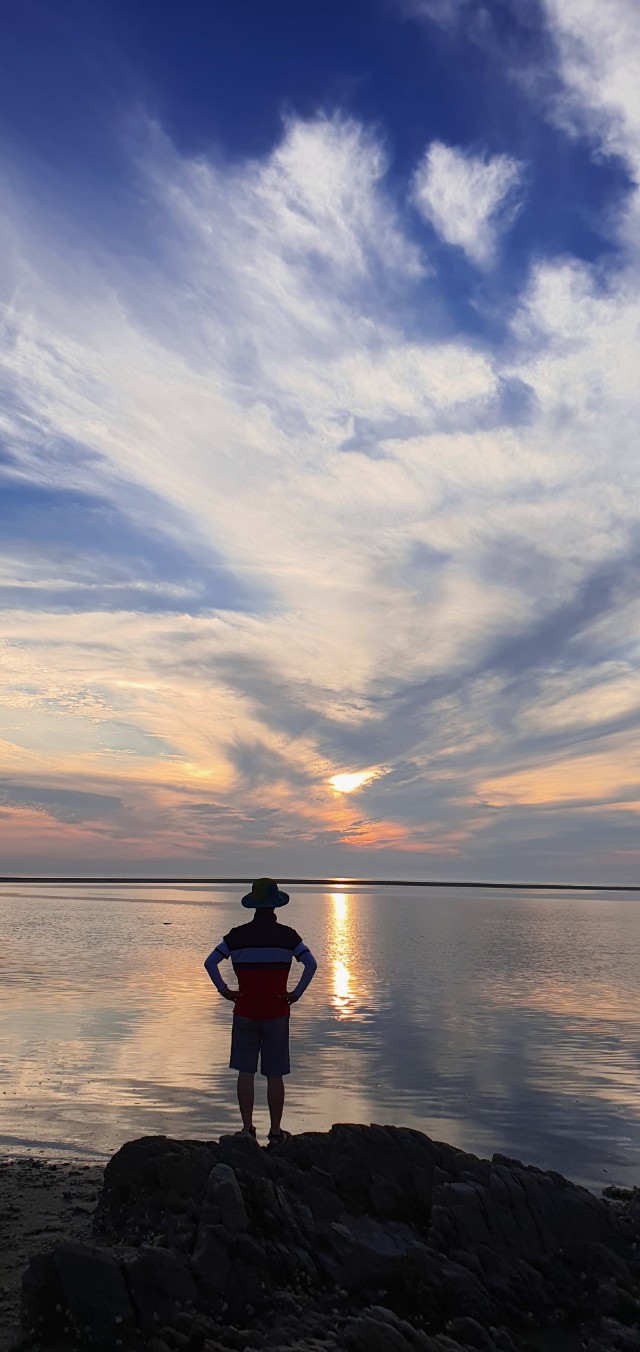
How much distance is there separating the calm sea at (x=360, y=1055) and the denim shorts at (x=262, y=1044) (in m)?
2.72

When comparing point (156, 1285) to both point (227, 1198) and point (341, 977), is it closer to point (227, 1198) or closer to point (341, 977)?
point (227, 1198)

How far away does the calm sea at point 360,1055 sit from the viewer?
1406 cm

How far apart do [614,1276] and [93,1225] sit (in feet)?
16.4

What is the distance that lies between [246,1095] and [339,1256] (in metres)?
3.31

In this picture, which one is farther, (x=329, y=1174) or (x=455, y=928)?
(x=455, y=928)

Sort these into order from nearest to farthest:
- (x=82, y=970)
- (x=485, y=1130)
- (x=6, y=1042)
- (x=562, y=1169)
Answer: (x=562, y=1169), (x=485, y=1130), (x=6, y=1042), (x=82, y=970)

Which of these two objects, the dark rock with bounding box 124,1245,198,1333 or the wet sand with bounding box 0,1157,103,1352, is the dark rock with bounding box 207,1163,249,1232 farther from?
the wet sand with bounding box 0,1157,103,1352

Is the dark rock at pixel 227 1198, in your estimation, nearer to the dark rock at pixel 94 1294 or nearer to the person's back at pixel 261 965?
the dark rock at pixel 94 1294

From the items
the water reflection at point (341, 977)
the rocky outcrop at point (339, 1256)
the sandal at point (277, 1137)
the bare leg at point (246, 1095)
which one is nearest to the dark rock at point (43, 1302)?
the rocky outcrop at point (339, 1256)

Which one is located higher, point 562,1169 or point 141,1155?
point 141,1155

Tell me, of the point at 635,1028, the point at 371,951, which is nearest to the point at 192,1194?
the point at 635,1028

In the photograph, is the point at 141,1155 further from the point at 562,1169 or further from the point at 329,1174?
the point at 562,1169

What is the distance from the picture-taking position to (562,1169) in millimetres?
12641

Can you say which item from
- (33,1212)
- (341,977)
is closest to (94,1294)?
(33,1212)
